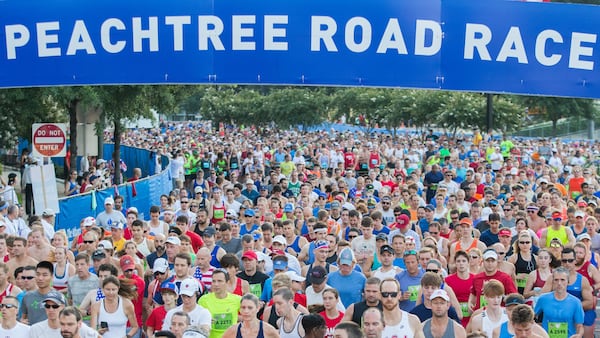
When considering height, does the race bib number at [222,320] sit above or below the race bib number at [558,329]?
above

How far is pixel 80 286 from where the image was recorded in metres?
10.9

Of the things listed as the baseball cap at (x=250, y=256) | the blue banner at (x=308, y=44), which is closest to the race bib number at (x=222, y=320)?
the baseball cap at (x=250, y=256)

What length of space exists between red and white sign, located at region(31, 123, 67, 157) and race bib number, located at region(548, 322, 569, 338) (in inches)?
400

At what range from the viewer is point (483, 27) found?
13117 mm

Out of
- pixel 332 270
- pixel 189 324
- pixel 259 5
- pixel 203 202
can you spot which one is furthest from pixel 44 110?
pixel 189 324

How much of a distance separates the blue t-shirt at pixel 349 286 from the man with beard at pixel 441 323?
177 centimetres

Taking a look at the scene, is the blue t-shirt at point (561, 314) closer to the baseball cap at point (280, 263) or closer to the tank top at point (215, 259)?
the baseball cap at point (280, 263)

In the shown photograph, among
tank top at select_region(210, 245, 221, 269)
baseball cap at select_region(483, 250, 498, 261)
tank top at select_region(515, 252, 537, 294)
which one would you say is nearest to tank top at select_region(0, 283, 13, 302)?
tank top at select_region(210, 245, 221, 269)

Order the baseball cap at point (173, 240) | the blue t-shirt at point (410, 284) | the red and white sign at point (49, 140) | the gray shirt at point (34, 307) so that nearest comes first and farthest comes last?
the gray shirt at point (34, 307)
the blue t-shirt at point (410, 284)
the baseball cap at point (173, 240)
the red and white sign at point (49, 140)

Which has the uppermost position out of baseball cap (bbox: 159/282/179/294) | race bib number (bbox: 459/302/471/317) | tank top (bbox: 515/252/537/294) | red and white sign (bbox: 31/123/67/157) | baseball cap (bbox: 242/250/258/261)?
red and white sign (bbox: 31/123/67/157)

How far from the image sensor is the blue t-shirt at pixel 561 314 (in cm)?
977

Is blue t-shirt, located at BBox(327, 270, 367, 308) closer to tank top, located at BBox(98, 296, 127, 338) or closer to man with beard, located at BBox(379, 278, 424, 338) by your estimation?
man with beard, located at BBox(379, 278, 424, 338)

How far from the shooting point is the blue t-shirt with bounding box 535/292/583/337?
385 inches

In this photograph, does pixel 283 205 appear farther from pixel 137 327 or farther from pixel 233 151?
pixel 233 151
